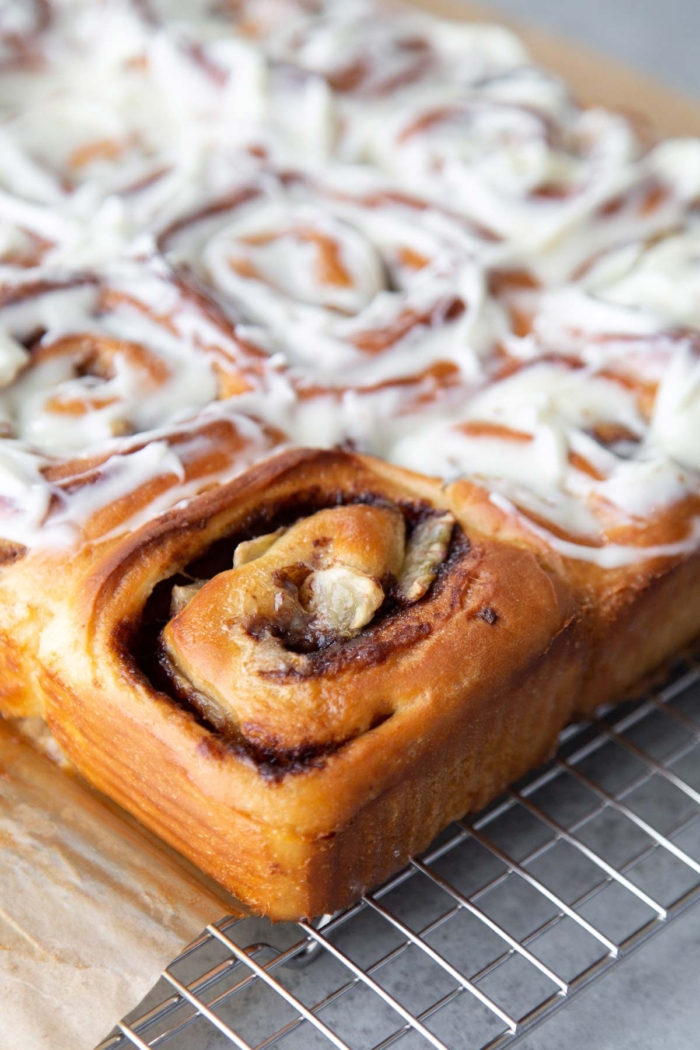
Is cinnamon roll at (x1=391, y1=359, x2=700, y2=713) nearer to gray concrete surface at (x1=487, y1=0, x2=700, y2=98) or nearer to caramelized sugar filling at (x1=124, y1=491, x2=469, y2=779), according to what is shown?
caramelized sugar filling at (x1=124, y1=491, x2=469, y2=779)

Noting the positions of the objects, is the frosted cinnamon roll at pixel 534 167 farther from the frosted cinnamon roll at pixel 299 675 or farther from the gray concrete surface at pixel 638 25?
the gray concrete surface at pixel 638 25

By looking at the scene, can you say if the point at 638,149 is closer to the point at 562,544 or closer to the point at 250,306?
the point at 250,306

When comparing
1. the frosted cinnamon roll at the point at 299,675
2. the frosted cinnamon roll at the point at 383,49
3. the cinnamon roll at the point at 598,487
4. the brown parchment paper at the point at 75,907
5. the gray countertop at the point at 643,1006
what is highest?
the frosted cinnamon roll at the point at 383,49

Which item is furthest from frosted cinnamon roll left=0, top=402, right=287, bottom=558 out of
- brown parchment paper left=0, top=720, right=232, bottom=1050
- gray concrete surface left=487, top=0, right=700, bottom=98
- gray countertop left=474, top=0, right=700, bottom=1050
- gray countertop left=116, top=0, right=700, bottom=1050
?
gray concrete surface left=487, top=0, right=700, bottom=98

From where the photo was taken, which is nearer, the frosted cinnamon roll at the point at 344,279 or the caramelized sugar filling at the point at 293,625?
the caramelized sugar filling at the point at 293,625

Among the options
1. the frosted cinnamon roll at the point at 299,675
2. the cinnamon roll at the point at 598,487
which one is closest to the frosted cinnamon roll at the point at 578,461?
the cinnamon roll at the point at 598,487

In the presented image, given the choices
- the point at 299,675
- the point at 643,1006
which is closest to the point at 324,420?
the point at 299,675

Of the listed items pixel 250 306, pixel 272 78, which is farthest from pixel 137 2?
pixel 250 306
